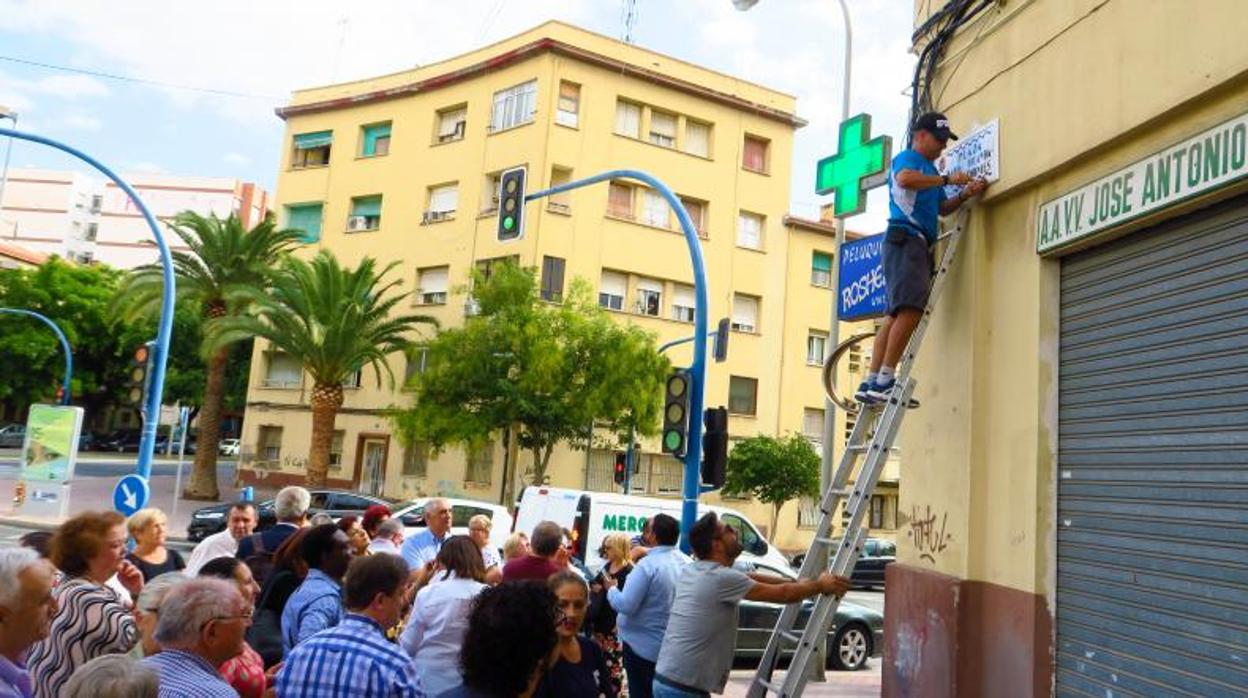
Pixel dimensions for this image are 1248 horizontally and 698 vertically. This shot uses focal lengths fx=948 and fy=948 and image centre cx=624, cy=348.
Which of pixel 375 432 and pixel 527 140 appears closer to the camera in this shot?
pixel 527 140

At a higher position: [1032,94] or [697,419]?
[1032,94]

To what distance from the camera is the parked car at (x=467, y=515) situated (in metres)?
16.7

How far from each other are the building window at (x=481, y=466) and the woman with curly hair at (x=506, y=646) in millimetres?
27519

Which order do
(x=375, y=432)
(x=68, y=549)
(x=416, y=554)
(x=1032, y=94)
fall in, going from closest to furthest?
1. (x=68, y=549)
2. (x=1032, y=94)
3. (x=416, y=554)
4. (x=375, y=432)

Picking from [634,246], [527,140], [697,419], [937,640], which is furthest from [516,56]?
[937,640]

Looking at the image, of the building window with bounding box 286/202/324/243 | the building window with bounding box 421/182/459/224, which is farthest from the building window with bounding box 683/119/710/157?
the building window with bounding box 286/202/324/243

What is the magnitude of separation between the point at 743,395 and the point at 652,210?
24.4ft

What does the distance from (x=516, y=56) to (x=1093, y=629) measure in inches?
1217

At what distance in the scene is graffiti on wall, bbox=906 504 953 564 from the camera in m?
5.95

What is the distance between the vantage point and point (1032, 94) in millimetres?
5555


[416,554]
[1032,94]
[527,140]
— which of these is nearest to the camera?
[1032,94]

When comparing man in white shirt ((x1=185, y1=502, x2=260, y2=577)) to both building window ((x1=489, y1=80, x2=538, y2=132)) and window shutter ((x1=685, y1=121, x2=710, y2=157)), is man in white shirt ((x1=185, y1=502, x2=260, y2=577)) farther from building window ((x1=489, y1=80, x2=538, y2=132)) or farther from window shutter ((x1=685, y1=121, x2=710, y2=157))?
window shutter ((x1=685, y1=121, x2=710, y2=157))

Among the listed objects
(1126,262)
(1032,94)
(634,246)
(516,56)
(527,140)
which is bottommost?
(1126,262)

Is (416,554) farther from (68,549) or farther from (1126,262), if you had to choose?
(1126,262)
